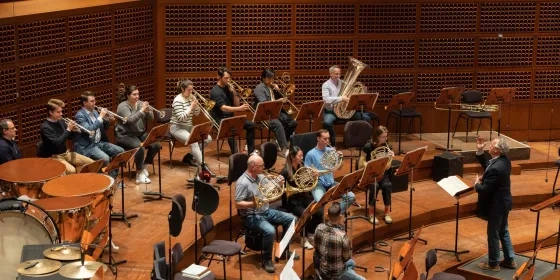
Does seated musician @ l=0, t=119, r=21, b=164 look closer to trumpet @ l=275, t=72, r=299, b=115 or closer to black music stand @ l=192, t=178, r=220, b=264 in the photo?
black music stand @ l=192, t=178, r=220, b=264

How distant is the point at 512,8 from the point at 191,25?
547 cm

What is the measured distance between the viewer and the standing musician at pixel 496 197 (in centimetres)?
1088

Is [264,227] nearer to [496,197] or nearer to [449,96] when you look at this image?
[496,197]

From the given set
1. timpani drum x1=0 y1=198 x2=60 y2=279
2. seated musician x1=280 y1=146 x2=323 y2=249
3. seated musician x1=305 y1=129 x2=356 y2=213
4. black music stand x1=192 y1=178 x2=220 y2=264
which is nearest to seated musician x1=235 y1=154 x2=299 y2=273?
seated musician x1=280 y1=146 x2=323 y2=249

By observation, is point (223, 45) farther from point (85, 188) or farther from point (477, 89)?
point (85, 188)

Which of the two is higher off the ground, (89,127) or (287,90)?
(287,90)

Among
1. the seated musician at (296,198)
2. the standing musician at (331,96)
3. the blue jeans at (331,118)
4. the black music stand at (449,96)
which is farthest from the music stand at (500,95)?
the seated musician at (296,198)

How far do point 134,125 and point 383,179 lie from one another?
3.45 meters

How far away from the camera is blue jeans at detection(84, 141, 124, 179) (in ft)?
38.9

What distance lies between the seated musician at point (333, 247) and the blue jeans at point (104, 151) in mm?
3225

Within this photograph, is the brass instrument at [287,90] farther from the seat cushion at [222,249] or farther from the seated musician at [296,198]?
the seat cushion at [222,249]

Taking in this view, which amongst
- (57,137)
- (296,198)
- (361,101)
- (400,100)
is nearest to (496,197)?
(296,198)

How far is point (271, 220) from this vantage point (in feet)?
35.8

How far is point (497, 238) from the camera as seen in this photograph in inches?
440
